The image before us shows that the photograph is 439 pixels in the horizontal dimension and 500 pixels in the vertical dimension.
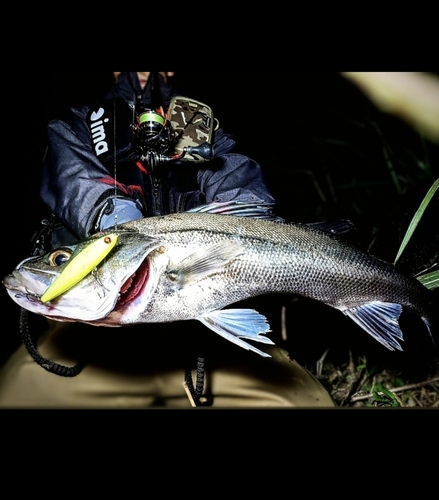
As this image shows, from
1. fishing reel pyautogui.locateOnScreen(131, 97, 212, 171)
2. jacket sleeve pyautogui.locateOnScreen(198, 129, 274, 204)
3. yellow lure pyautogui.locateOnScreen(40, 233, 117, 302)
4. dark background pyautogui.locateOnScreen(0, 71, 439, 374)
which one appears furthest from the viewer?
dark background pyautogui.locateOnScreen(0, 71, 439, 374)

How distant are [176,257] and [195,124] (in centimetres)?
36

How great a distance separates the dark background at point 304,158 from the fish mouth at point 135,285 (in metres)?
0.47

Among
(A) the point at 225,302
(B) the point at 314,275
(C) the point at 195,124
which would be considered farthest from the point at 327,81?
(A) the point at 225,302

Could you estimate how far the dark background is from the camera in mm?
1103

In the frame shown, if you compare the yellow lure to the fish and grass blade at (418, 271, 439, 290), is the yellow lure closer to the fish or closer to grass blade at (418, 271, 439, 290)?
the fish

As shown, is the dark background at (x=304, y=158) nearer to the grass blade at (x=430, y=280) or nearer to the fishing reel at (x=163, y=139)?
the grass blade at (x=430, y=280)

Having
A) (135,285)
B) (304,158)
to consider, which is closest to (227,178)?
(135,285)

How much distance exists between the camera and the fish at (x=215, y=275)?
76 cm

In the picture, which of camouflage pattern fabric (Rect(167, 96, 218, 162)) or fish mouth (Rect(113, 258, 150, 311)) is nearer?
fish mouth (Rect(113, 258, 150, 311))

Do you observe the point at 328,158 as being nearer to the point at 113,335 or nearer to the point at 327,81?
the point at 327,81

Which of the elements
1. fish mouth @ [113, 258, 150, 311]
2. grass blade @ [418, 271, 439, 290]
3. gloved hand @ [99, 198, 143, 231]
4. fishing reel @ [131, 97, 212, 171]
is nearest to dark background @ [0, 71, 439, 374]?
grass blade @ [418, 271, 439, 290]

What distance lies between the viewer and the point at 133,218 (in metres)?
0.89

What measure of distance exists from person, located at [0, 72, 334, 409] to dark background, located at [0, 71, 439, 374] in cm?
12

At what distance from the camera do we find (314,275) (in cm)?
87
